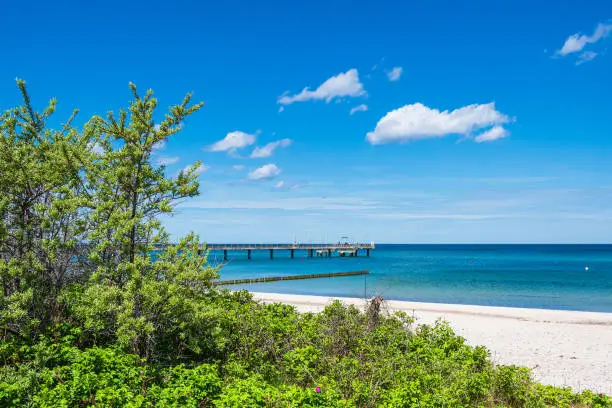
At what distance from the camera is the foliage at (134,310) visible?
271 inches

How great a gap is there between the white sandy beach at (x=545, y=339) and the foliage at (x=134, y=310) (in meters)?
2.87

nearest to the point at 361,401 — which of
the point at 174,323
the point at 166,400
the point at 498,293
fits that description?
the point at 166,400

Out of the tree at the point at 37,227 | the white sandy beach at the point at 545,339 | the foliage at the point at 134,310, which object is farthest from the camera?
the white sandy beach at the point at 545,339

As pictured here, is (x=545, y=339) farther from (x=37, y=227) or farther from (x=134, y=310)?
(x=37, y=227)

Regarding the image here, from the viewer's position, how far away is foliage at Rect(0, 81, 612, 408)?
6.89 meters

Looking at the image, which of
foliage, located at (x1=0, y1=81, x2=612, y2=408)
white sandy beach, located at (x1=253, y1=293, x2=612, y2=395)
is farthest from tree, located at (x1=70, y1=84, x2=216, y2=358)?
white sandy beach, located at (x1=253, y1=293, x2=612, y2=395)

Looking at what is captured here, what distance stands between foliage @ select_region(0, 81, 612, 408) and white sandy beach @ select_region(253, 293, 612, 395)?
2.87m

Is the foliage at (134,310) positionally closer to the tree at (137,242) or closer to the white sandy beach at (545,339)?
the tree at (137,242)

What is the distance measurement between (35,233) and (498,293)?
37.4 m

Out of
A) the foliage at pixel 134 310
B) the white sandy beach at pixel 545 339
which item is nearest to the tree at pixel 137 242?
the foliage at pixel 134 310

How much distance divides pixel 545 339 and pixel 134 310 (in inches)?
552

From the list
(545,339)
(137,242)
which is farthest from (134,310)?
(545,339)

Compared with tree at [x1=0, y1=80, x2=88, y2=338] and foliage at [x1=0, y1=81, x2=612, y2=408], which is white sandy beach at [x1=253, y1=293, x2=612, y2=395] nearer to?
foliage at [x1=0, y1=81, x2=612, y2=408]

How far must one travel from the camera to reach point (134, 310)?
7.45 meters
